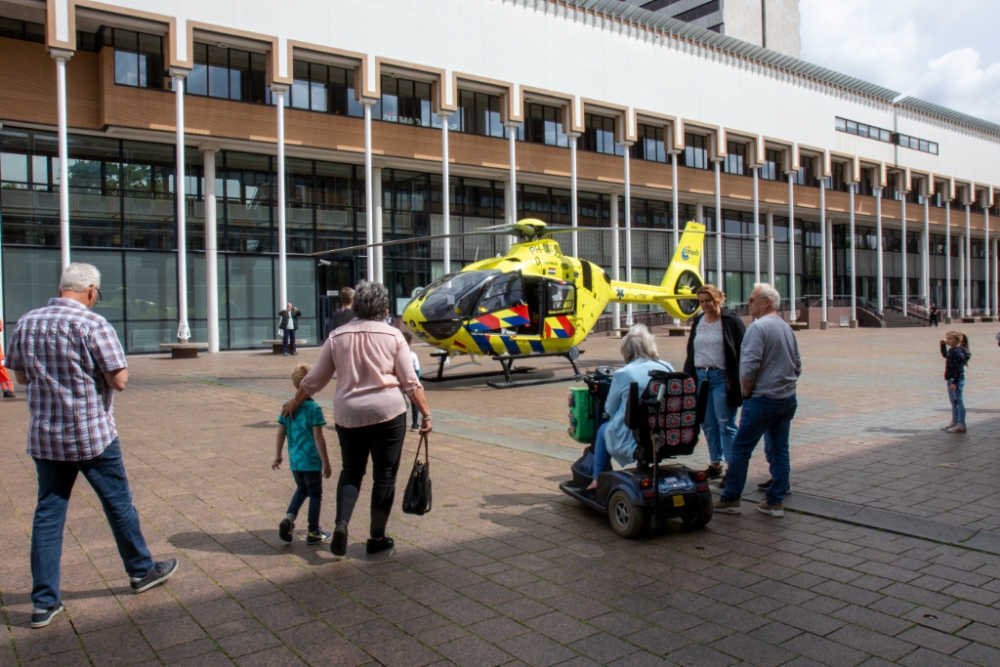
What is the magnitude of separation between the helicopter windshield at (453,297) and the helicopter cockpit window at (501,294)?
16 centimetres

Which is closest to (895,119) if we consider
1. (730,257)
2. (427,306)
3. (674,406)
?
(730,257)

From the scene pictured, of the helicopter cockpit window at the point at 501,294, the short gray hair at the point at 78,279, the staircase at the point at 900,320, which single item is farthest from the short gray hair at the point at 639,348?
the staircase at the point at 900,320

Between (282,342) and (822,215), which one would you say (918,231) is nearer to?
(822,215)

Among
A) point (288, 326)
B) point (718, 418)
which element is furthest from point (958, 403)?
point (288, 326)

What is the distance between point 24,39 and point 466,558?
86.4 feet

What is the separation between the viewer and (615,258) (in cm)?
3616

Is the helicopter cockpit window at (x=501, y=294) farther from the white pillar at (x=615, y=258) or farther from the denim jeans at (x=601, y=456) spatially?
the white pillar at (x=615, y=258)

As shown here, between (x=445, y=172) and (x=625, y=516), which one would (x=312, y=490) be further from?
(x=445, y=172)

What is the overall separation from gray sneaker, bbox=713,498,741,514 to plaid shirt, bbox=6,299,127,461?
4196 mm

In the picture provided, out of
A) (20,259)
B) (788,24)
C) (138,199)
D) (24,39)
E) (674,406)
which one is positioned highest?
(788,24)

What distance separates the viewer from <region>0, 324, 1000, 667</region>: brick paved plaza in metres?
3.47

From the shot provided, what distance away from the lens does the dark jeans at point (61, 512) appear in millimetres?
3783

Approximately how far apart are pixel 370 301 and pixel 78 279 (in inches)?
61.4

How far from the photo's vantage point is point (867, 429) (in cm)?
906
